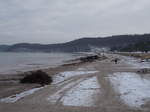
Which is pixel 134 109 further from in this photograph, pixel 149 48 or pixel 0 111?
pixel 149 48

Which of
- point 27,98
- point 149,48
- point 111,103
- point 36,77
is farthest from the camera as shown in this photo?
point 149,48

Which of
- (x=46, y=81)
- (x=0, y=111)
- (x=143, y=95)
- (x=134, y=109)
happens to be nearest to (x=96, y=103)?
(x=134, y=109)

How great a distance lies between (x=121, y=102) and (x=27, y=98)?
13.7ft

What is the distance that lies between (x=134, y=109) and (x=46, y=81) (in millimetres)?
9093

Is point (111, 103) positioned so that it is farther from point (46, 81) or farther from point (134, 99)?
point (46, 81)

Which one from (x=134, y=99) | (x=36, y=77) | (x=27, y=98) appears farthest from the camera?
(x=36, y=77)

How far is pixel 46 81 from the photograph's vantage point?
607 inches

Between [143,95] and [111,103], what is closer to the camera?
[111,103]

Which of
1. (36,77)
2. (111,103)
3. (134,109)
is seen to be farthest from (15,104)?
(36,77)

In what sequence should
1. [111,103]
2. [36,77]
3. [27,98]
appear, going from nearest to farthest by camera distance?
[111,103], [27,98], [36,77]

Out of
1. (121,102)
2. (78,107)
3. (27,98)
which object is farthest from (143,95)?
Result: (27,98)

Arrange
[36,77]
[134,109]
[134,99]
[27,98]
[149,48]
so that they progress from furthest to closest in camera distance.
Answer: [149,48], [36,77], [27,98], [134,99], [134,109]

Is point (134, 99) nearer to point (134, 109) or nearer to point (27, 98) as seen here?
point (134, 109)

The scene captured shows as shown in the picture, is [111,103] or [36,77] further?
[36,77]
